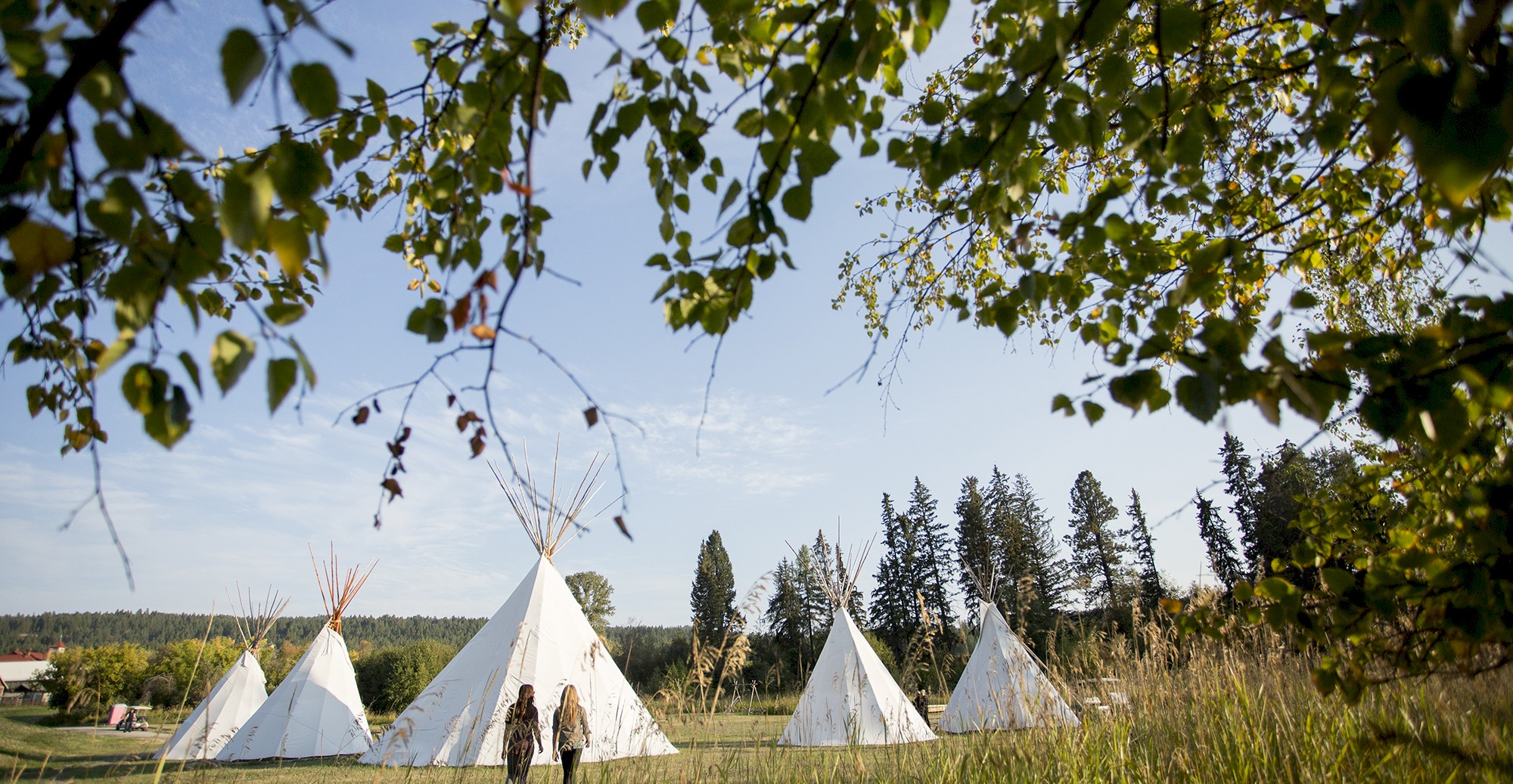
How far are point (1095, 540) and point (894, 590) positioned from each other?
942cm

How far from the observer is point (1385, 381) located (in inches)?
40.4

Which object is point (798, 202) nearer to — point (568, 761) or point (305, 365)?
point (305, 365)

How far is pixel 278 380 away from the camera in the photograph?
78 cm

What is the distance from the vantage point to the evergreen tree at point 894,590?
3247 centimetres

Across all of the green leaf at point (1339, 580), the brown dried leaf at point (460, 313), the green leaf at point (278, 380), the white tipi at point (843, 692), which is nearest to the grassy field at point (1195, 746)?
the green leaf at point (1339, 580)

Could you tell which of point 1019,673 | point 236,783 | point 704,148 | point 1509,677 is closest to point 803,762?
point 1019,673

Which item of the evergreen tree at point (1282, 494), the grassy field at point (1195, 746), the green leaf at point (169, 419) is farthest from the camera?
the evergreen tree at point (1282, 494)

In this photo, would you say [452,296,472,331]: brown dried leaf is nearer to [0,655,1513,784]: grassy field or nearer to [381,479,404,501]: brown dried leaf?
[381,479,404,501]: brown dried leaf

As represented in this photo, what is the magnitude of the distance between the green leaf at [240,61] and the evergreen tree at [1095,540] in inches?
1334

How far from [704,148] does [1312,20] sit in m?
1.46

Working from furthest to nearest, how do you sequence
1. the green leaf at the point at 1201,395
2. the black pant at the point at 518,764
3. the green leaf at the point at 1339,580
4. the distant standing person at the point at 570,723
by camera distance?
the distant standing person at the point at 570,723, the black pant at the point at 518,764, the green leaf at the point at 1339,580, the green leaf at the point at 1201,395

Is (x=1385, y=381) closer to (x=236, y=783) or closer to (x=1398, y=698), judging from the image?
(x=1398, y=698)

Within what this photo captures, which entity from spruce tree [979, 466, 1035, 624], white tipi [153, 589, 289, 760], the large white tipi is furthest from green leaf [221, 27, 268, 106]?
spruce tree [979, 466, 1035, 624]

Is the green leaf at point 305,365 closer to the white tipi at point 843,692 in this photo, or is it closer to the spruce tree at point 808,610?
the white tipi at point 843,692
